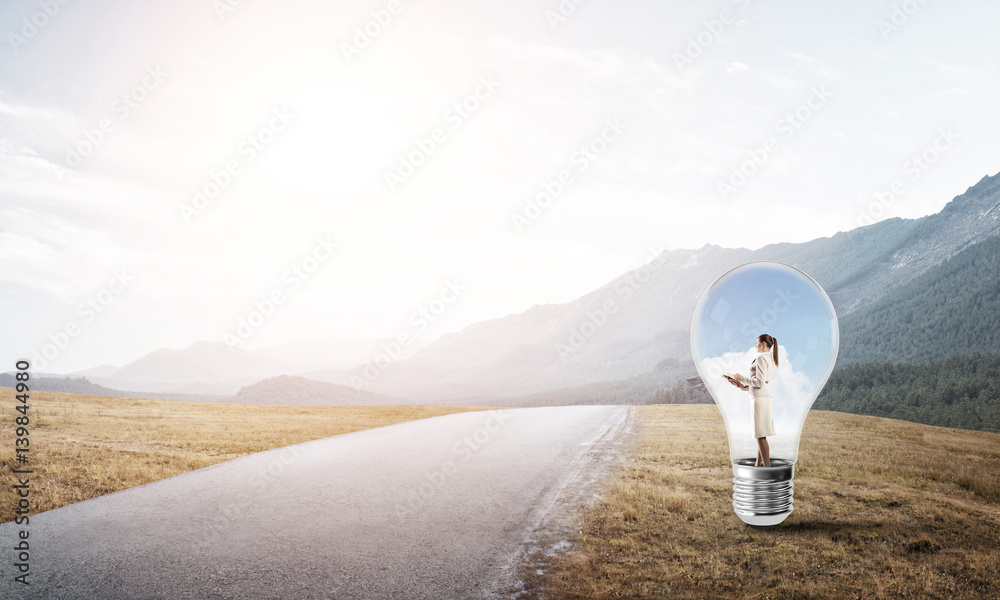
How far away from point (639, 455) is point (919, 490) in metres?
5.79

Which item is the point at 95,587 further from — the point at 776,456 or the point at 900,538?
the point at 900,538

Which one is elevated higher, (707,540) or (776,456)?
(776,456)

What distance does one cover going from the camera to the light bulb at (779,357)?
273 inches

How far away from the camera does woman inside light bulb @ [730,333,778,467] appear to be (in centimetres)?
680

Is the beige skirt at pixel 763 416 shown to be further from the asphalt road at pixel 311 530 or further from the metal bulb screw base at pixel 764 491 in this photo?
the asphalt road at pixel 311 530

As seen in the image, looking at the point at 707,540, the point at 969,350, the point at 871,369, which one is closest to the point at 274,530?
the point at 707,540

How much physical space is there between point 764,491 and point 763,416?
37.1 inches

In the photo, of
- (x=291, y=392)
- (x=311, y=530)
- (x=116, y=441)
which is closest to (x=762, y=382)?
(x=311, y=530)

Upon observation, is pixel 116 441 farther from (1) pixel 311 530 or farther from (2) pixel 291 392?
(2) pixel 291 392

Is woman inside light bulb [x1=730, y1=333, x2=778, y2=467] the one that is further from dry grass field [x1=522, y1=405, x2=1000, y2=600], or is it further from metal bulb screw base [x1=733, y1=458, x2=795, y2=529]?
dry grass field [x1=522, y1=405, x2=1000, y2=600]

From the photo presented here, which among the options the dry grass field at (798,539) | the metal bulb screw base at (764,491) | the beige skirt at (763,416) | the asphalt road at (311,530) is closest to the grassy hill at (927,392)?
the dry grass field at (798,539)

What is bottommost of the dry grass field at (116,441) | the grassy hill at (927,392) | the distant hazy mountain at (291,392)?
the grassy hill at (927,392)

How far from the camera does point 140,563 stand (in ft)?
20.2

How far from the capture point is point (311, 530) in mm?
7398
